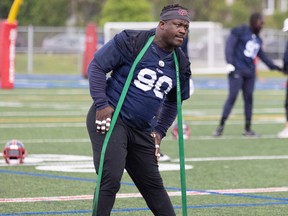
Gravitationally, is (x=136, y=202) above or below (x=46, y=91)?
above

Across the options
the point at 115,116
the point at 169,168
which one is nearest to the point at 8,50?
the point at 169,168

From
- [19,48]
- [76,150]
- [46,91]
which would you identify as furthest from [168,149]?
[19,48]

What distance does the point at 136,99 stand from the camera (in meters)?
6.58

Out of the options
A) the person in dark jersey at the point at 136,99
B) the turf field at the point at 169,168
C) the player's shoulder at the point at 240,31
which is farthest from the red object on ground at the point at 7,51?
the person in dark jersey at the point at 136,99

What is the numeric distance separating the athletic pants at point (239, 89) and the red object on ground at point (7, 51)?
10.4 meters

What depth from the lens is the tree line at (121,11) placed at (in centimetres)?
4641

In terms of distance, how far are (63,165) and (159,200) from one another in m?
4.61

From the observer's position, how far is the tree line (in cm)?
4641

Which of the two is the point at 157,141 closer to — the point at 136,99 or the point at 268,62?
the point at 136,99

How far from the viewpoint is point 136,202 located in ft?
28.8

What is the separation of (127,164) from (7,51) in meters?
18.4

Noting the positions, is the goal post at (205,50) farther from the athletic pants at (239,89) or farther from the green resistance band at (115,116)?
the green resistance band at (115,116)

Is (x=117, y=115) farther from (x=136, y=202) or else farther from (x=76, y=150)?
(x=76, y=150)

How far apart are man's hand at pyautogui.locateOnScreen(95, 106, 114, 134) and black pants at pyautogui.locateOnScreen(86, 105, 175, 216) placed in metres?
0.10
